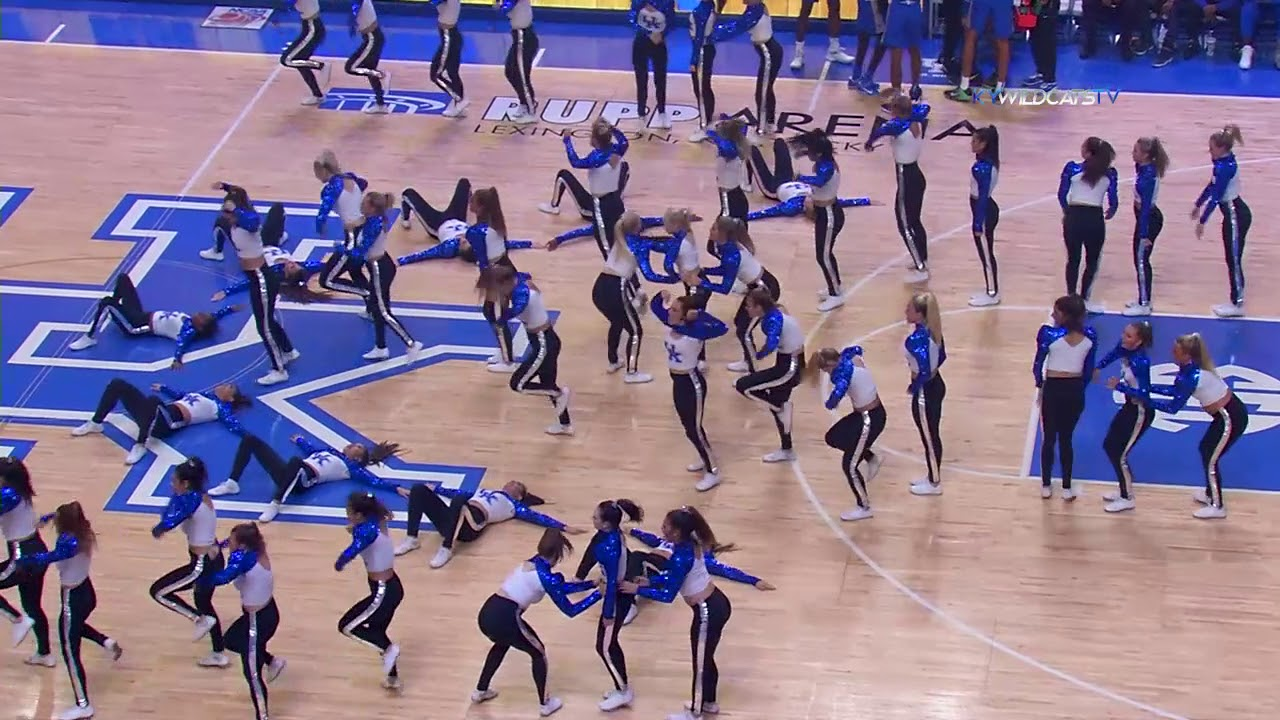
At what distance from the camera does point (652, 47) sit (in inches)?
668

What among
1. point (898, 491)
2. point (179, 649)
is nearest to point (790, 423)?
point (898, 491)

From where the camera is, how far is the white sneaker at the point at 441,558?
38.5 feet

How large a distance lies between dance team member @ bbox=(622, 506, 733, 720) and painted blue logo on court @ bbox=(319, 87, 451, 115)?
860 cm

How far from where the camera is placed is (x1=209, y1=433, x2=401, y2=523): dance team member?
12.3 metres

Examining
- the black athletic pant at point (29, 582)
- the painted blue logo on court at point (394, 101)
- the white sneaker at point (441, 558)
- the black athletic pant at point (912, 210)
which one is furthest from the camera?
the painted blue logo on court at point (394, 101)

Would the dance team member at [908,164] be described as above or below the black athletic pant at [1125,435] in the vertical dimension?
above

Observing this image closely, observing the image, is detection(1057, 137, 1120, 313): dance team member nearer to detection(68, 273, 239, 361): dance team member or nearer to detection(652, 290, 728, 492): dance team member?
detection(652, 290, 728, 492): dance team member

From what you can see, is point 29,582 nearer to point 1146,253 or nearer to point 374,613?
point 374,613

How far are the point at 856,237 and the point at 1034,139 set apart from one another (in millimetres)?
2561

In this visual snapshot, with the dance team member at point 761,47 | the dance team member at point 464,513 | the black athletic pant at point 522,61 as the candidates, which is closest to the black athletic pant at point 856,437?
the dance team member at point 464,513

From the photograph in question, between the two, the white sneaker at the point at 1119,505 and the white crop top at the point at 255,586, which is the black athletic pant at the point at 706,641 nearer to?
the white crop top at the point at 255,586

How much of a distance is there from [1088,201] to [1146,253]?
0.75 metres

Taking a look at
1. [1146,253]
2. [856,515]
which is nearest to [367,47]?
[1146,253]

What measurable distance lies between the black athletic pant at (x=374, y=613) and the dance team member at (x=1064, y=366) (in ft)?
14.0
